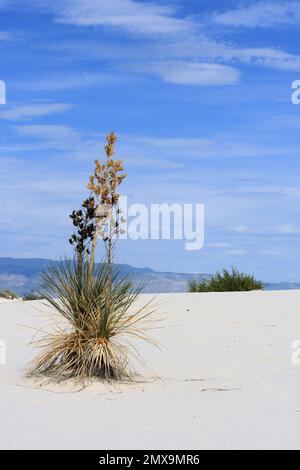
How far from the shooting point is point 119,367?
394 inches

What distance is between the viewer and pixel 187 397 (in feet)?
29.5

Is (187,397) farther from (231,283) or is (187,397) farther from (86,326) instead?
(231,283)

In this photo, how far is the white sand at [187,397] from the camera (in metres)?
7.00

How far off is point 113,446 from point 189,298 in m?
10.6

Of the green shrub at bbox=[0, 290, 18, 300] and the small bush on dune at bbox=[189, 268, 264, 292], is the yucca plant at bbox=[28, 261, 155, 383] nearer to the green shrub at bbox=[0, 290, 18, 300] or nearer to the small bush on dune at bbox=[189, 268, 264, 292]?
the small bush on dune at bbox=[189, 268, 264, 292]

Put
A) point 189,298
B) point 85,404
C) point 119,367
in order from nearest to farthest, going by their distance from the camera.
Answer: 1. point 85,404
2. point 119,367
3. point 189,298

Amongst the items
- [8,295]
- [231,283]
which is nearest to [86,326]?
[231,283]

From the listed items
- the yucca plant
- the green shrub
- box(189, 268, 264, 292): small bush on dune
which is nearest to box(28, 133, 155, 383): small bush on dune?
the yucca plant

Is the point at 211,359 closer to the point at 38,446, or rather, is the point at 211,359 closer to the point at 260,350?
the point at 260,350

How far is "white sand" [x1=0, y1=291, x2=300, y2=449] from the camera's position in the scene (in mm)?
6996

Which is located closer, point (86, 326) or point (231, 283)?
point (86, 326)

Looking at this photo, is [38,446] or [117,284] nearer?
[38,446]
